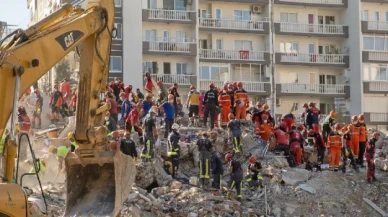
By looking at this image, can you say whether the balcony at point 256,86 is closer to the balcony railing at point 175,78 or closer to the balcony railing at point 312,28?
the balcony railing at point 175,78

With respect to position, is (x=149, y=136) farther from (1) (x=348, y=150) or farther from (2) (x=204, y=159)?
(1) (x=348, y=150)

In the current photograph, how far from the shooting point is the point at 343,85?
54.7 m

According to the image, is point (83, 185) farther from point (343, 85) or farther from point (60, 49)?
point (343, 85)

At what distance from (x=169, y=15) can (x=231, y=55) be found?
16.2ft

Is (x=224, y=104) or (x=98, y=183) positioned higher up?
(x=224, y=104)

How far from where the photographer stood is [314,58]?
177 feet

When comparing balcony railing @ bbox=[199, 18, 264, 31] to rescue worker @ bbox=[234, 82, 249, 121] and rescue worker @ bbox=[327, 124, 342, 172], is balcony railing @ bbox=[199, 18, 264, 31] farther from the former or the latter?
rescue worker @ bbox=[327, 124, 342, 172]

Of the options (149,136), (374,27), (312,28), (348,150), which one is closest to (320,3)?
(312,28)

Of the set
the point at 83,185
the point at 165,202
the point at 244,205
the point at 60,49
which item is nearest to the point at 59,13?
the point at 60,49

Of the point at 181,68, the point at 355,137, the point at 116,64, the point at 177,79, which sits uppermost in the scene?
the point at 116,64

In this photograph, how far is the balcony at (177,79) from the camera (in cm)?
4903

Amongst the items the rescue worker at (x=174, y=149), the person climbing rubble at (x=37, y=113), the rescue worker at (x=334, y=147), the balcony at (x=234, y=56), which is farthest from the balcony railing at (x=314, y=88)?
the rescue worker at (x=174, y=149)

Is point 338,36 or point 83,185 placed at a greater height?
point 338,36

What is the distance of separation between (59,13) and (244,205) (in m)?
12.6
